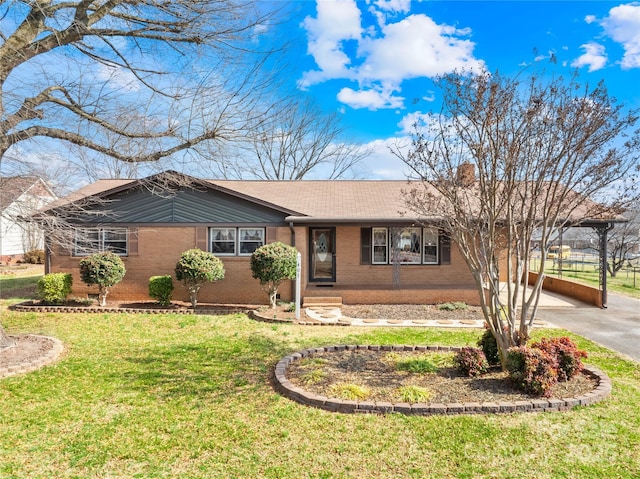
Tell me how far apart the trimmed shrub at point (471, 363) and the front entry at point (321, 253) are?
8.31 meters

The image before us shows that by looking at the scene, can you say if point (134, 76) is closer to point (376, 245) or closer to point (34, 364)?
point (34, 364)

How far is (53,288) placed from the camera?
11.9 metres

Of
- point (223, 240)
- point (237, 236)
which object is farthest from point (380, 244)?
point (223, 240)

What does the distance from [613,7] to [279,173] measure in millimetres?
24413

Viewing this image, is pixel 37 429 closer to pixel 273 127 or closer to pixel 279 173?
pixel 273 127

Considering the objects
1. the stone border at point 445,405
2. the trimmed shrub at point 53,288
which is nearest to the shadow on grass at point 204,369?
the stone border at point 445,405

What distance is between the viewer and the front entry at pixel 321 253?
47.0 feet

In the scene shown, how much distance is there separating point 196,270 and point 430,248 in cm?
776

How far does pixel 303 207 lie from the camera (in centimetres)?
1391

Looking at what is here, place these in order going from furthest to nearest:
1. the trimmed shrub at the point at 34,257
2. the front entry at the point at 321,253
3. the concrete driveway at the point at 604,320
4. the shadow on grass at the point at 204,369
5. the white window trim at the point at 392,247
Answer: the trimmed shrub at the point at 34,257
the front entry at the point at 321,253
the white window trim at the point at 392,247
the concrete driveway at the point at 604,320
the shadow on grass at the point at 204,369

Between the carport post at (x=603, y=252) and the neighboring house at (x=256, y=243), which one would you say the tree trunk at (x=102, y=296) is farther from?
the carport post at (x=603, y=252)

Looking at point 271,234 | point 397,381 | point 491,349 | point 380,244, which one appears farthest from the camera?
point 380,244

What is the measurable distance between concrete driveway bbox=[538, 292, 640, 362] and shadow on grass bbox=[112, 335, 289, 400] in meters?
6.79

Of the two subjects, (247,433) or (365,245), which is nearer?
(247,433)
